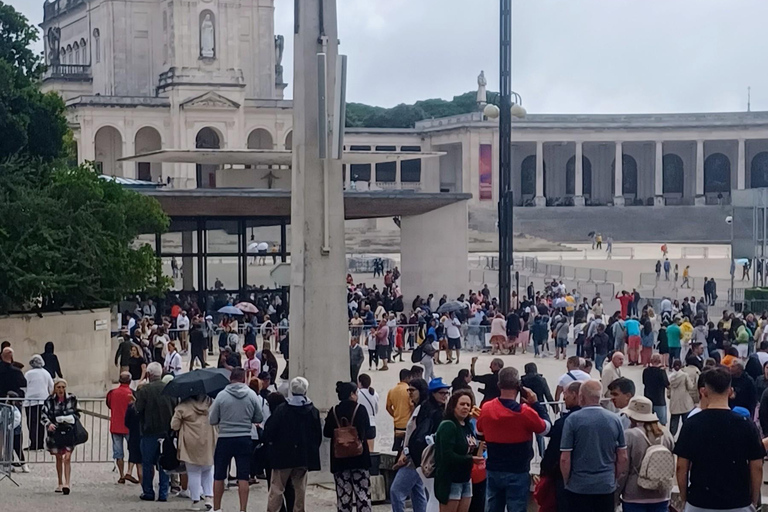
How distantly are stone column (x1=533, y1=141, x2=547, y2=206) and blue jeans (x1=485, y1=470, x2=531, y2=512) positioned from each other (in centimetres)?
8569

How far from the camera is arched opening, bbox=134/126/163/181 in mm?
87438

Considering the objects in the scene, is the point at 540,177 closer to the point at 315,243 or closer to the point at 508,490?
the point at 315,243

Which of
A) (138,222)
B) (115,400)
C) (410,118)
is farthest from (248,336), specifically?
(410,118)

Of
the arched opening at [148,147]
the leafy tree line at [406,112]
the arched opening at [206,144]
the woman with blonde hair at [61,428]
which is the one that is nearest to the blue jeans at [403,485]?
the woman with blonde hair at [61,428]

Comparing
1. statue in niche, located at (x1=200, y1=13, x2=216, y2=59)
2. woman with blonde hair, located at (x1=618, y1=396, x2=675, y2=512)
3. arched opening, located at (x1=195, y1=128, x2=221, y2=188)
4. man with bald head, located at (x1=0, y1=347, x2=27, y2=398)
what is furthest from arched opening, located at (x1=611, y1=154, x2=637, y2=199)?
woman with blonde hair, located at (x1=618, y1=396, x2=675, y2=512)

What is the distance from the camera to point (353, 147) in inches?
3816

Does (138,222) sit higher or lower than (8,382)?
higher

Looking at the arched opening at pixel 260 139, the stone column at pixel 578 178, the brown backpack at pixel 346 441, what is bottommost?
the brown backpack at pixel 346 441

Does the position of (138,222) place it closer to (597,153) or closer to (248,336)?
(248,336)

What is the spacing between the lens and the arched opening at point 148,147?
87.4 m

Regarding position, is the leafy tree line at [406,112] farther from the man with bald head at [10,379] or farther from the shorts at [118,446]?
the shorts at [118,446]

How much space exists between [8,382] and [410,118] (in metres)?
119

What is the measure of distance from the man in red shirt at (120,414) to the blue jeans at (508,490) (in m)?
5.43

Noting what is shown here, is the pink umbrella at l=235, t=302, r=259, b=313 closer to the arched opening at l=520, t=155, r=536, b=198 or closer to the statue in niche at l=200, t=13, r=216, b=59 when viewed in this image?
the statue in niche at l=200, t=13, r=216, b=59
